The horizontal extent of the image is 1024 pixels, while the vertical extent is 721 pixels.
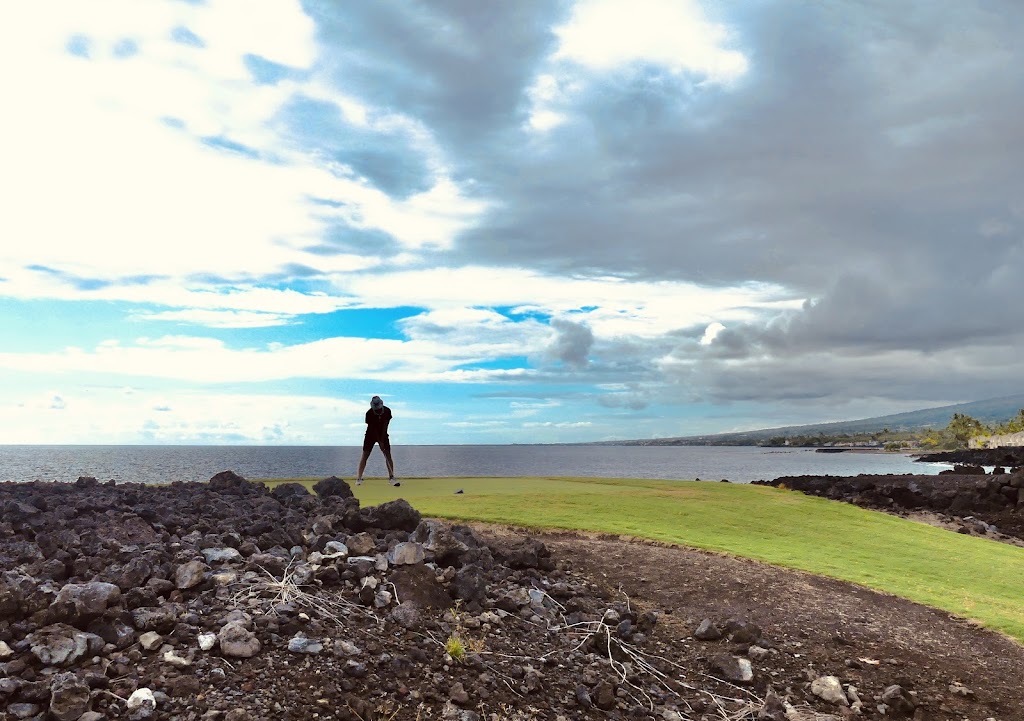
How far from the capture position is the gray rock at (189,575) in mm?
6887

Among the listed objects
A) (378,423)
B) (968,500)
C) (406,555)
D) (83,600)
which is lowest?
(968,500)

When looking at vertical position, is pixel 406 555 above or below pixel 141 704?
above

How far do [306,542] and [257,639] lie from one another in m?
2.56

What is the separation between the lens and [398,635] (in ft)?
22.9

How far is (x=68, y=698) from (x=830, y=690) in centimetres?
759

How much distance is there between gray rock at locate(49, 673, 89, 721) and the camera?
5.10m

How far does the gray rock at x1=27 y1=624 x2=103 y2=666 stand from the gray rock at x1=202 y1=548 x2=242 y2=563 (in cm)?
180

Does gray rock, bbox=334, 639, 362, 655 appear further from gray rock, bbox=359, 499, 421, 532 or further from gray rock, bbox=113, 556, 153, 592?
gray rock, bbox=359, 499, 421, 532

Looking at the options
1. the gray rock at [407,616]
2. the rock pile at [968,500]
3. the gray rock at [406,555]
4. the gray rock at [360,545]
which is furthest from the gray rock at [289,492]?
the rock pile at [968,500]

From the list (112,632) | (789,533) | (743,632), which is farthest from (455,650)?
(789,533)

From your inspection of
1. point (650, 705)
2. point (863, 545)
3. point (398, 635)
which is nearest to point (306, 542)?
point (398, 635)

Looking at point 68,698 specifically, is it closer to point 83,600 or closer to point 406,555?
point 83,600

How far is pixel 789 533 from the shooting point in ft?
54.5

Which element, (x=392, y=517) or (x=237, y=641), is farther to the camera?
(x=392, y=517)
